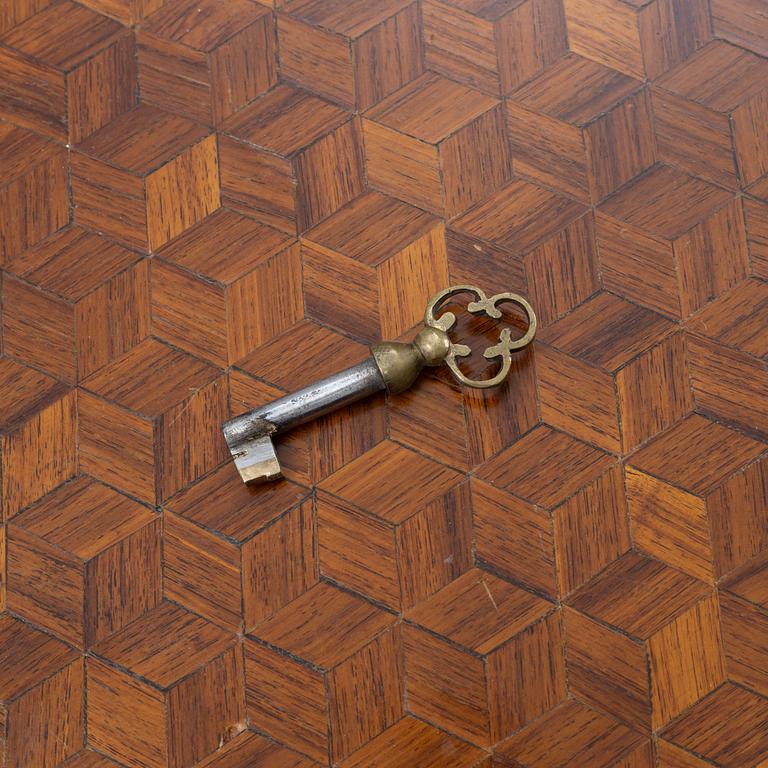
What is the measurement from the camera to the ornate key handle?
1325mm

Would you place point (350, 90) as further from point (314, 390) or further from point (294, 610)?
point (294, 610)

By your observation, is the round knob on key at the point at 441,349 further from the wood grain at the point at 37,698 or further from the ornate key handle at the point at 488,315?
the wood grain at the point at 37,698

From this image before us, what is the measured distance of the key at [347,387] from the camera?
1320 millimetres

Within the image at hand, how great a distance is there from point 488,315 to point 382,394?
174 millimetres

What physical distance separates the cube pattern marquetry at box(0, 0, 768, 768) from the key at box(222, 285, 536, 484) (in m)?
0.04

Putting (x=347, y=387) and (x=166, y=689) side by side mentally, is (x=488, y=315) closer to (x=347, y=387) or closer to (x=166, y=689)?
(x=347, y=387)

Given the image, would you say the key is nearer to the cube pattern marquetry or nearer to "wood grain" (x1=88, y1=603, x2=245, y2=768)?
the cube pattern marquetry

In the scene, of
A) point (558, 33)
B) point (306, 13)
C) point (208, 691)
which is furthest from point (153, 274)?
point (558, 33)

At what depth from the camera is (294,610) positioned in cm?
132

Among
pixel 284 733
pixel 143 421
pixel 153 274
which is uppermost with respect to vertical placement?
pixel 153 274

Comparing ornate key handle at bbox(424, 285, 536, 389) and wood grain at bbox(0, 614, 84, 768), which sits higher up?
ornate key handle at bbox(424, 285, 536, 389)

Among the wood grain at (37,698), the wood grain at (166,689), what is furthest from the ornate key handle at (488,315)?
the wood grain at (37,698)

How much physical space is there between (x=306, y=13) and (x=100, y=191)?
40 cm

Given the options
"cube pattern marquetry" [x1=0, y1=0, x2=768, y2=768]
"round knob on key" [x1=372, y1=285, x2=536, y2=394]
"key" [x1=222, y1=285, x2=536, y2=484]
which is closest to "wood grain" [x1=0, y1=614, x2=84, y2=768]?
"cube pattern marquetry" [x1=0, y1=0, x2=768, y2=768]
